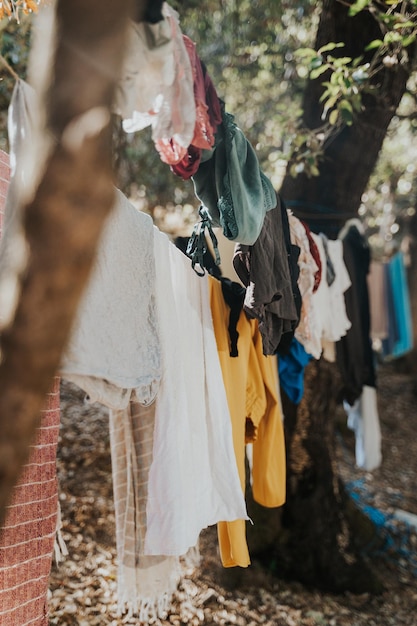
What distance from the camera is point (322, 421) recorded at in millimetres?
3645

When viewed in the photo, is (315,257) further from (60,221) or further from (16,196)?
(60,221)

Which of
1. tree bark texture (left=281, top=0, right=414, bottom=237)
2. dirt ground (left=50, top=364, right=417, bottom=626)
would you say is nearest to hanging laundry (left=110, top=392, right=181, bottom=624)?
dirt ground (left=50, top=364, right=417, bottom=626)

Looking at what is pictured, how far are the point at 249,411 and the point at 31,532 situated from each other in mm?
1056

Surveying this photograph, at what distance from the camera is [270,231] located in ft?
7.15

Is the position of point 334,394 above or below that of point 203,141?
below

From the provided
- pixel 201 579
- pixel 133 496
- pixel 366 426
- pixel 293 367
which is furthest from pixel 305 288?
pixel 201 579

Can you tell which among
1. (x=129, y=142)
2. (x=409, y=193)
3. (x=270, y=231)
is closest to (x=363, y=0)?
(x=270, y=231)

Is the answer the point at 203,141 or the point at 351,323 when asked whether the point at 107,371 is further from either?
the point at 351,323

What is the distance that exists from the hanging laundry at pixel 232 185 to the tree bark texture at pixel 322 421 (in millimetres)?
1532

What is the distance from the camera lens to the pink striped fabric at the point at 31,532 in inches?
61.9

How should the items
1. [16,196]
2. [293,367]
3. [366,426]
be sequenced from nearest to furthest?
[16,196], [293,367], [366,426]

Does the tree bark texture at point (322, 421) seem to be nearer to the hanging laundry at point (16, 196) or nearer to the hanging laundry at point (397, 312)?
the hanging laundry at point (397, 312)

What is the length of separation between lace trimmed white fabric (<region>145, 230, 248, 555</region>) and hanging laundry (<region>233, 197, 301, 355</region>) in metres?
0.20

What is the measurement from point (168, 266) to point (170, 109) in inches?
21.4
